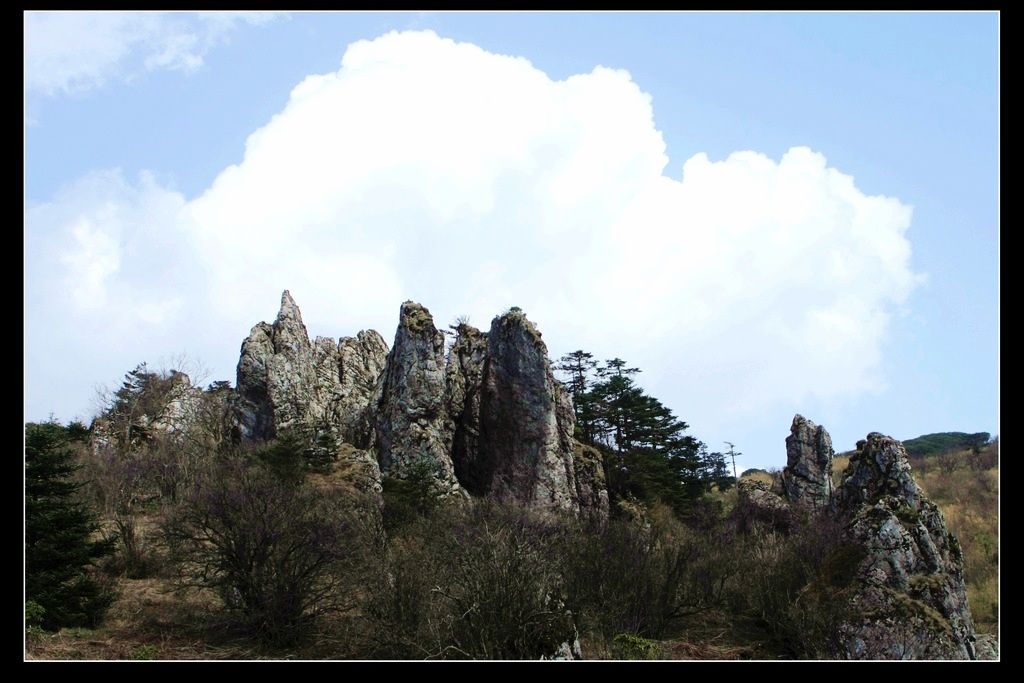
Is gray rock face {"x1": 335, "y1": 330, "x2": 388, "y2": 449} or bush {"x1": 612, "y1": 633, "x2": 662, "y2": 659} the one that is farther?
gray rock face {"x1": 335, "y1": 330, "x2": 388, "y2": 449}

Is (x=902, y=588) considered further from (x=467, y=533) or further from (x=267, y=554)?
(x=267, y=554)

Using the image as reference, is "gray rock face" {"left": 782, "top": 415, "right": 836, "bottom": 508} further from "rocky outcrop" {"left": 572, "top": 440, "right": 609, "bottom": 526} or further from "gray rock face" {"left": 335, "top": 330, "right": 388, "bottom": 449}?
"gray rock face" {"left": 335, "top": 330, "right": 388, "bottom": 449}

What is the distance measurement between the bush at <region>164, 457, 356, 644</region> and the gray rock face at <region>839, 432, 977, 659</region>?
36.2ft

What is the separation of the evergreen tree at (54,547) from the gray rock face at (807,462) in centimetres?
3347

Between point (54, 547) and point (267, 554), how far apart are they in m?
6.36

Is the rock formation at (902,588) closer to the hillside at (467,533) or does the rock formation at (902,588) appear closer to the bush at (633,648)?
the hillside at (467,533)

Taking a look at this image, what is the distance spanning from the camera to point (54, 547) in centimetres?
2048

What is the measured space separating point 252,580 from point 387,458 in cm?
1611

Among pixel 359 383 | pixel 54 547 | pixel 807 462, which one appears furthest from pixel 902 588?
pixel 359 383

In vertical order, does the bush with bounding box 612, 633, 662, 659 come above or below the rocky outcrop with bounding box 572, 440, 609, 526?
below

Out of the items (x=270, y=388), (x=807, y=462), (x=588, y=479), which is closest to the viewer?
(x=588, y=479)

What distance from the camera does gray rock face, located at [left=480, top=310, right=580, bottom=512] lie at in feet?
115

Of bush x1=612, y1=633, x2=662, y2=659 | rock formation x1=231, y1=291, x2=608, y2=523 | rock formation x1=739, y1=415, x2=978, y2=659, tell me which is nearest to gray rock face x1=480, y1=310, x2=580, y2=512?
rock formation x1=231, y1=291, x2=608, y2=523
